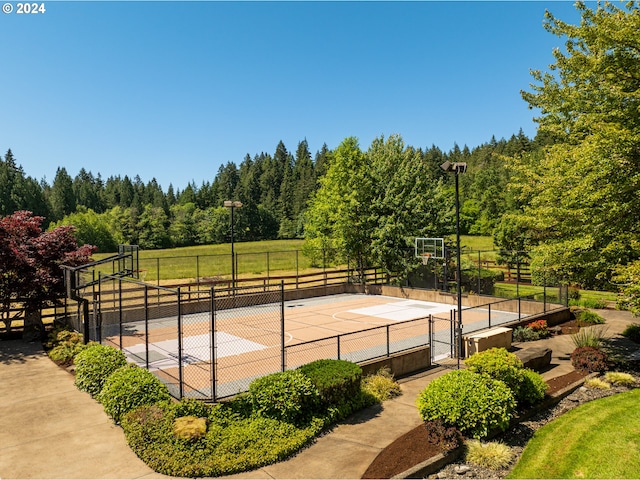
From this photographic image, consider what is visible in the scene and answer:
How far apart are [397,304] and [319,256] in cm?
1210

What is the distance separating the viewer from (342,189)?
33656mm

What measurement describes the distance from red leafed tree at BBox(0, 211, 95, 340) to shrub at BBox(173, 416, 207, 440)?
449 inches

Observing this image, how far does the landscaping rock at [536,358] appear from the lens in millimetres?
13953

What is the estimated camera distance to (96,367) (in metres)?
12.1

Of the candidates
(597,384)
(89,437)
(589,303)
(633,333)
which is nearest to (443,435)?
(597,384)

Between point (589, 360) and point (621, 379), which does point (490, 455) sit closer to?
point (621, 379)

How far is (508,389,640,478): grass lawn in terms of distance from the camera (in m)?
8.31

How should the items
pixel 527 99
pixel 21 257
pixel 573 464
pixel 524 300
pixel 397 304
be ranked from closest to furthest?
pixel 573 464
pixel 21 257
pixel 527 99
pixel 524 300
pixel 397 304

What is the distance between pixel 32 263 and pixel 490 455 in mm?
16869

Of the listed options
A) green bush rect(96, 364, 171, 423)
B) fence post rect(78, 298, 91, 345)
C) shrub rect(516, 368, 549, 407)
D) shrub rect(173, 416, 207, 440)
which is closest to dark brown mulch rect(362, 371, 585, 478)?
shrub rect(516, 368, 549, 407)

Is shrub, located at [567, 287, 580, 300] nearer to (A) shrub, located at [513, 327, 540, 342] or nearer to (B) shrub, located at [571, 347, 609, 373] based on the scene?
(A) shrub, located at [513, 327, 540, 342]

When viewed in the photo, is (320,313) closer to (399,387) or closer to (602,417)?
(399,387)

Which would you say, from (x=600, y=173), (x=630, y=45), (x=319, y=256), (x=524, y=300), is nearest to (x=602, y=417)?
(x=600, y=173)

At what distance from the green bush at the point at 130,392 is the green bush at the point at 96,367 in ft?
3.90
